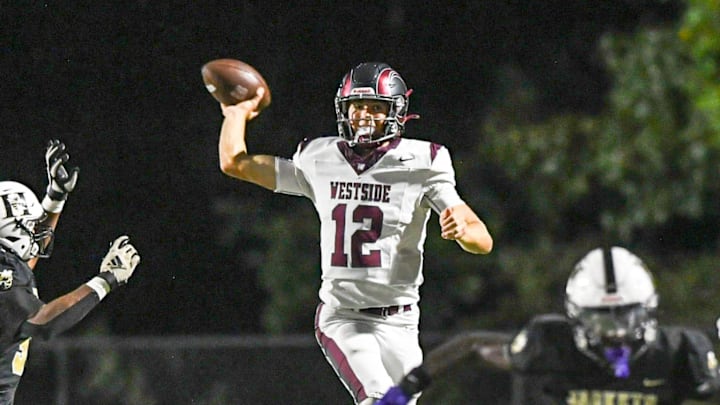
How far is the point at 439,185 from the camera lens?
5.47 meters

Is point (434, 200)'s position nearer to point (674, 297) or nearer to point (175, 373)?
point (175, 373)

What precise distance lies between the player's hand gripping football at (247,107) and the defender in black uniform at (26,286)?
2.17 feet

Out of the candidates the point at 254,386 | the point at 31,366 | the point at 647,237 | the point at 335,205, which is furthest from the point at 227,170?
the point at 647,237

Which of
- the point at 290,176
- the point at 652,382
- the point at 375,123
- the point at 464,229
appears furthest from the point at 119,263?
the point at 652,382

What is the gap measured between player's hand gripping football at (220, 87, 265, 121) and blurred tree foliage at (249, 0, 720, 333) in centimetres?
437

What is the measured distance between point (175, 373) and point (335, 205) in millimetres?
3855

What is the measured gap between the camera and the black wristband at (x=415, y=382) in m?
4.38

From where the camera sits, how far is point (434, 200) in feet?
17.9

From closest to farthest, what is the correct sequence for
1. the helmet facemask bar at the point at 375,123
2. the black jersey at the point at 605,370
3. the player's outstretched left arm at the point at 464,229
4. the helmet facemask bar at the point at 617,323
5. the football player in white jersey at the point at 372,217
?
1. the helmet facemask bar at the point at 617,323
2. the black jersey at the point at 605,370
3. the player's outstretched left arm at the point at 464,229
4. the football player in white jersey at the point at 372,217
5. the helmet facemask bar at the point at 375,123

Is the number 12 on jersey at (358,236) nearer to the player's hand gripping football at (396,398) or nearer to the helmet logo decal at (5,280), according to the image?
the player's hand gripping football at (396,398)

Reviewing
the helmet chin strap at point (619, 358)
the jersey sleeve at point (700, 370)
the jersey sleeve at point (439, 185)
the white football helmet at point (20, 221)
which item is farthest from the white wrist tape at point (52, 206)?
the jersey sleeve at point (700, 370)

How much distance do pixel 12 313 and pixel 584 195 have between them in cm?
656

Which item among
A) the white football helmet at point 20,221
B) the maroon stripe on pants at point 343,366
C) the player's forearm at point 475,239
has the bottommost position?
the maroon stripe on pants at point 343,366

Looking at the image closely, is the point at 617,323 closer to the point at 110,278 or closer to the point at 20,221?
the point at 110,278
